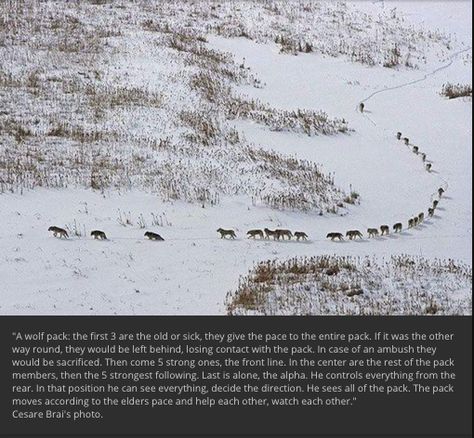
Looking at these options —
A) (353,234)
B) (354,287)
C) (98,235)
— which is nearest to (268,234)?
(353,234)

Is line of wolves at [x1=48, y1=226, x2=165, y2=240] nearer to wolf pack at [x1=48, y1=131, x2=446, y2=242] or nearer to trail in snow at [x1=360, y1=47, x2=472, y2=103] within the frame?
wolf pack at [x1=48, y1=131, x2=446, y2=242]

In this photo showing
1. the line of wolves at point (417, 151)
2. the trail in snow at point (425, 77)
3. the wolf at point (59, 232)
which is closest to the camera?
the wolf at point (59, 232)

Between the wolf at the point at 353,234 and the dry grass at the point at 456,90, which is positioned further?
the dry grass at the point at 456,90

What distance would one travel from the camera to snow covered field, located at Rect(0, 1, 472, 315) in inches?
527

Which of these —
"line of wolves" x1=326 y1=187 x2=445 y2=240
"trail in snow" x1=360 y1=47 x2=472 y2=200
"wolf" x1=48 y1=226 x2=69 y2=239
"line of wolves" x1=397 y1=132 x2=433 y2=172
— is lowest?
"wolf" x1=48 y1=226 x2=69 y2=239

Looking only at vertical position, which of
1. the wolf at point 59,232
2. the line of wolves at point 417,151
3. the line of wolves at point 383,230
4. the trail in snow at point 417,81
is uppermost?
the trail in snow at point 417,81

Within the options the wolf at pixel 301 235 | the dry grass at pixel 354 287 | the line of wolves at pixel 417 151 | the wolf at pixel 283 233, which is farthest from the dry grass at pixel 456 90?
the wolf at pixel 283 233

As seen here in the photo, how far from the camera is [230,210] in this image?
1778 cm

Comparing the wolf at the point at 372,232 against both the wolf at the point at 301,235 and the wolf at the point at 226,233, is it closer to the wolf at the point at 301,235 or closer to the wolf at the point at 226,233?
the wolf at the point at 301,235

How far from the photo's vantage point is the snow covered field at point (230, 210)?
1339 cm

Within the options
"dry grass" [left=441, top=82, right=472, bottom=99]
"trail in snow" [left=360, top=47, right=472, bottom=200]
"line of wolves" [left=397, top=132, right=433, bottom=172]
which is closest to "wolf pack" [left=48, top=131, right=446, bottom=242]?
"line of wolves" [left=397, top=132, right=433, bottom=172]

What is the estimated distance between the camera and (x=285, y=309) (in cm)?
1188

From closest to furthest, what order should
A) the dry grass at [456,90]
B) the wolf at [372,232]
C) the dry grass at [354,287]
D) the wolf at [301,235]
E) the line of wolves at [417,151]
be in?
the dry grass at [354,287] < the wolf at [301,235] < the wolf at [372,232] < the line of wolves at [417,151] < the dry grass at [456,90]

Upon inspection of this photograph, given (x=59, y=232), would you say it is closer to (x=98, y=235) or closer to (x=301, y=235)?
(x=98, y=235)
